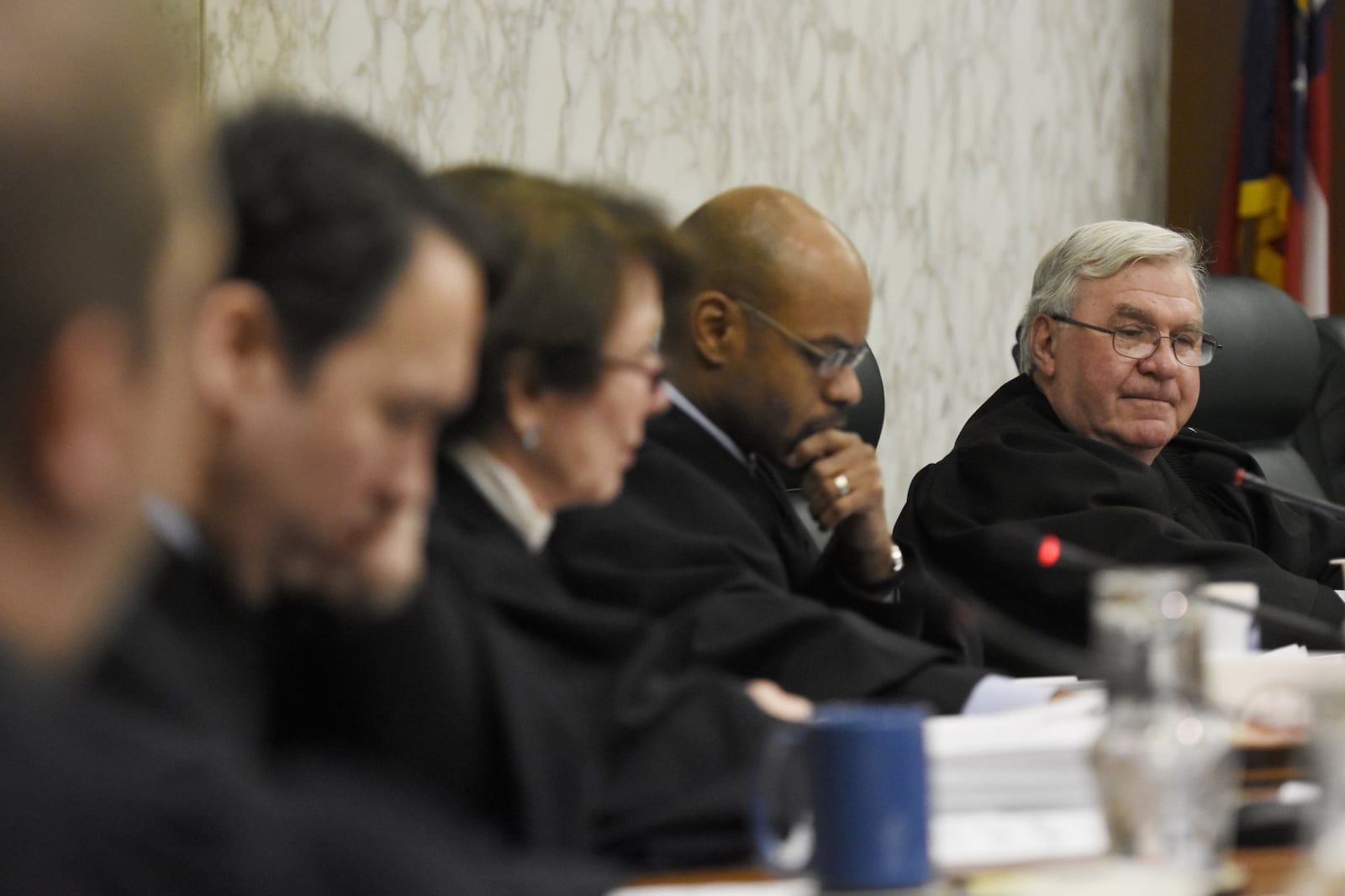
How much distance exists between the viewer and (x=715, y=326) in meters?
2.35

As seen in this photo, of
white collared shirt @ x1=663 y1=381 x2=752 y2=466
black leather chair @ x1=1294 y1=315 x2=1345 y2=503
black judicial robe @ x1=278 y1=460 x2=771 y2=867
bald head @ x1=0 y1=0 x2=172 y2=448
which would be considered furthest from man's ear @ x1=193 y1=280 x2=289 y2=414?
black leather chair @ x1=1294 y1=315 x2=1345 y2=503

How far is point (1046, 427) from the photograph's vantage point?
3266 millimetres

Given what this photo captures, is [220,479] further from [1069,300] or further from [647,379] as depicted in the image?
[1069,300]

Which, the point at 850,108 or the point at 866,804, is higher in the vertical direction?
the point at 850,108

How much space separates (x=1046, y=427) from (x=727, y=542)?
4.42 feet

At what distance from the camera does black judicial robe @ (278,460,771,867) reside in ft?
4.19

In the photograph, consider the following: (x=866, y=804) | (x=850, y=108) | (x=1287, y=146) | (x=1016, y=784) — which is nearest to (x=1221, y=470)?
(x=1016, y=784)

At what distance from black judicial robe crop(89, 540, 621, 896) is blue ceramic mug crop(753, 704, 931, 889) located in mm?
165

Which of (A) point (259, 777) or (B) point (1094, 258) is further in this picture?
(B) point (1094, 258)

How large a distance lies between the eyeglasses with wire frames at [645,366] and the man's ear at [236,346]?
1.85ft

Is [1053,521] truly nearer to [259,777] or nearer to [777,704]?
[777,704]

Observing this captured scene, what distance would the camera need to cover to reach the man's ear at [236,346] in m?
1.11

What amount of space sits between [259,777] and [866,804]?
471mm

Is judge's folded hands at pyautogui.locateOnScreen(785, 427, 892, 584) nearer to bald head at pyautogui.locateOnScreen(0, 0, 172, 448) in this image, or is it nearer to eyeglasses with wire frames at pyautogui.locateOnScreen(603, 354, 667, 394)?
eyeglasses with wire frames at pyautogui.locateOnScreen(603, 354, 667, 394)
